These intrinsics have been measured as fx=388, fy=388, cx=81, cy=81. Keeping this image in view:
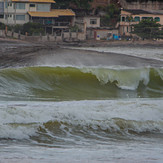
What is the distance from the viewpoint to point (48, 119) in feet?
23.2

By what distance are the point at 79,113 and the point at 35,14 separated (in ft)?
107

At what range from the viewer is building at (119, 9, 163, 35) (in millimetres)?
40500

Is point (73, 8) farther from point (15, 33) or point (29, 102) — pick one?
point (29, 102)

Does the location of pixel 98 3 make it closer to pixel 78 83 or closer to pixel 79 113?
pixel 78 83

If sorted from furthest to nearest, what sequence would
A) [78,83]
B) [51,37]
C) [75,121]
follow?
[51,37] → [78,83] → [75,121]

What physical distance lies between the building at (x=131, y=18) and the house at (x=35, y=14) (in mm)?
5318

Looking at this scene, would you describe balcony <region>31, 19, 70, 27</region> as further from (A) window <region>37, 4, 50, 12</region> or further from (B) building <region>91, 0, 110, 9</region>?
(B) building <region>91, 0, 110, 9</region>

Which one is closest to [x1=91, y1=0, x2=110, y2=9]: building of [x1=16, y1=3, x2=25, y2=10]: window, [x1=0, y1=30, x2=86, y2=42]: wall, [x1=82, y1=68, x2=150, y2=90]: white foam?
[x1=0, y1=30, x2=86, y2=42]: wall

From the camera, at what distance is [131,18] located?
4047 cm

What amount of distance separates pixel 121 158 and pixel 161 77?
906 cm

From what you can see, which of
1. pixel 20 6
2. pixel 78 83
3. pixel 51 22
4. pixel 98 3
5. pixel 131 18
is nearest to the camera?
pixel 78 83

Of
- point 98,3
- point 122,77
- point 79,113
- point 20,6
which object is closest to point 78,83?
point 122,77

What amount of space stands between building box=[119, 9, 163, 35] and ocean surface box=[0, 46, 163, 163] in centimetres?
2717

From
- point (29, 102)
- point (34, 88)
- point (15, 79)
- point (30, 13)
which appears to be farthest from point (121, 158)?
point (30, 13)
